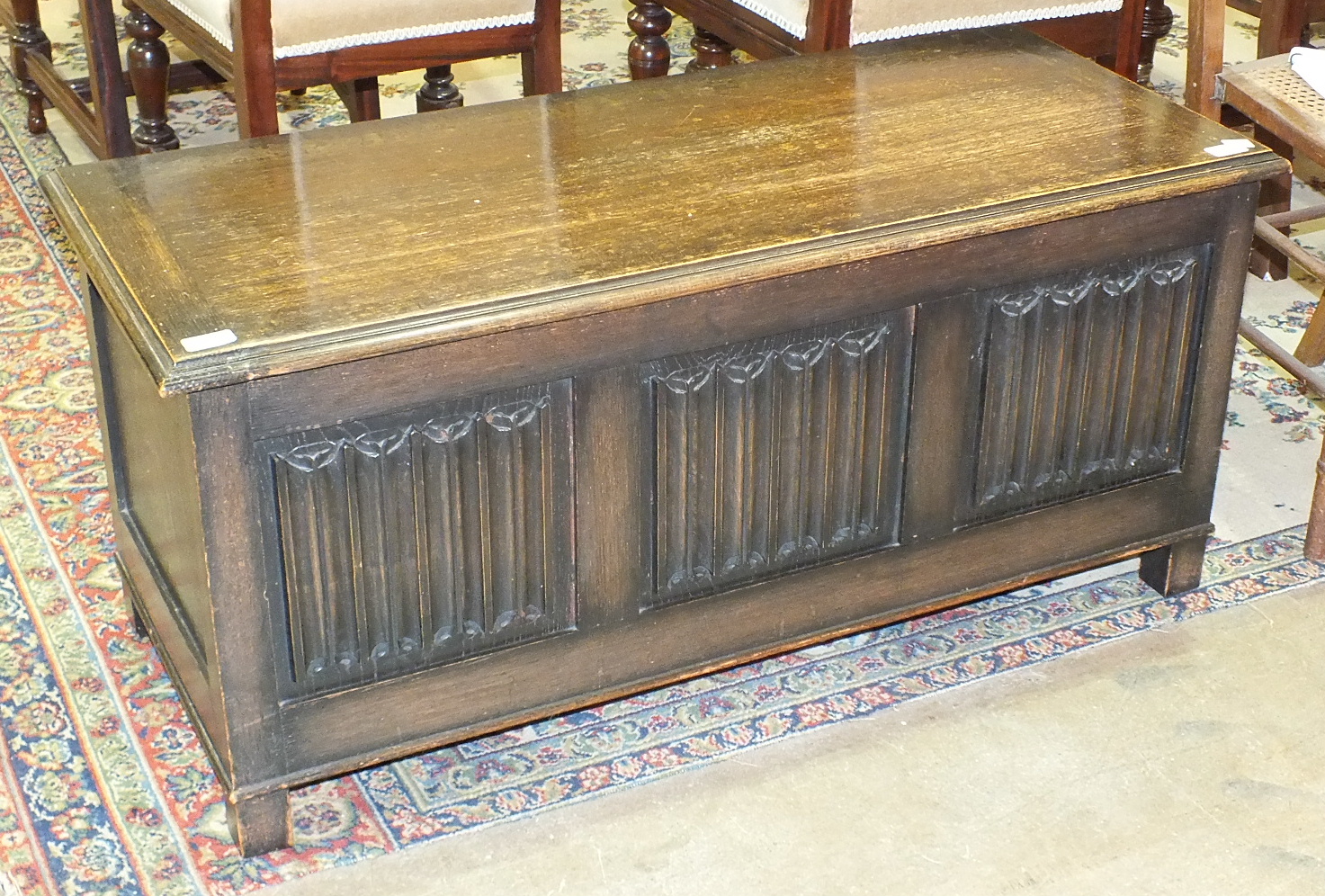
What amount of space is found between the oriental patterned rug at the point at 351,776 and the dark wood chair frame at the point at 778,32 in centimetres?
77

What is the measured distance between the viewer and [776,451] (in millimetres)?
2156

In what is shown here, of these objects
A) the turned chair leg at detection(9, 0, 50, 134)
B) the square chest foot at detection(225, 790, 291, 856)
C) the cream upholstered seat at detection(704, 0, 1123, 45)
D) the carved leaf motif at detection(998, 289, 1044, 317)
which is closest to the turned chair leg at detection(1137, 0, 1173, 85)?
the cream upholstered seat at detection(704, 0, 1123, 45)

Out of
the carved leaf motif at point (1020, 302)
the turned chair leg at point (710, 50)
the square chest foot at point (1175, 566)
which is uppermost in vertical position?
the carved leaf motif at point (1020, 302)

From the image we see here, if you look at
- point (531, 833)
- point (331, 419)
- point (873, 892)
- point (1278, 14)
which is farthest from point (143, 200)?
point (1278, 14)

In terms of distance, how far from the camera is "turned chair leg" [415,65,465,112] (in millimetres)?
3711

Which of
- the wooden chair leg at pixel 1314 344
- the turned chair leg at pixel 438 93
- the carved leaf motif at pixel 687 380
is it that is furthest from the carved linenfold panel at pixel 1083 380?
the turned chair leg at pixel 438 93

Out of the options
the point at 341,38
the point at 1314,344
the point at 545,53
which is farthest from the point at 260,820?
the point at 1314,344

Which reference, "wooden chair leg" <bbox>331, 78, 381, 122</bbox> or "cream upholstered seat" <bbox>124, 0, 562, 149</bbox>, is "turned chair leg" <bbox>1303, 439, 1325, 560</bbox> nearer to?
"cream upholstered seat" <bbox>124, 0, 562, 149</bbox>

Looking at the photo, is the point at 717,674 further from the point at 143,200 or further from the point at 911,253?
the point at 143,200

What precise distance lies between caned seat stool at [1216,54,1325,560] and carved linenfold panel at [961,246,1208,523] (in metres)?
0.27

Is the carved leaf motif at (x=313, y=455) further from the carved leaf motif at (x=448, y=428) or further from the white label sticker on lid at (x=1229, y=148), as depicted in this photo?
the white label sticker on lid at (x=1229, y=148)

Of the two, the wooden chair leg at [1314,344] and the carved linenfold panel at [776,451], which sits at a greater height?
the carved linenfold panel at [776,451]

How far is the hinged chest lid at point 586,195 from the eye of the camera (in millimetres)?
1884

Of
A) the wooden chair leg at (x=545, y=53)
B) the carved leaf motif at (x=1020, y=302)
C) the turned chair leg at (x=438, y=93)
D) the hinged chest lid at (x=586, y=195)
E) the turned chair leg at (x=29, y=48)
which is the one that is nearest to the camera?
the hinged chest lid at (x=586, y=195)
